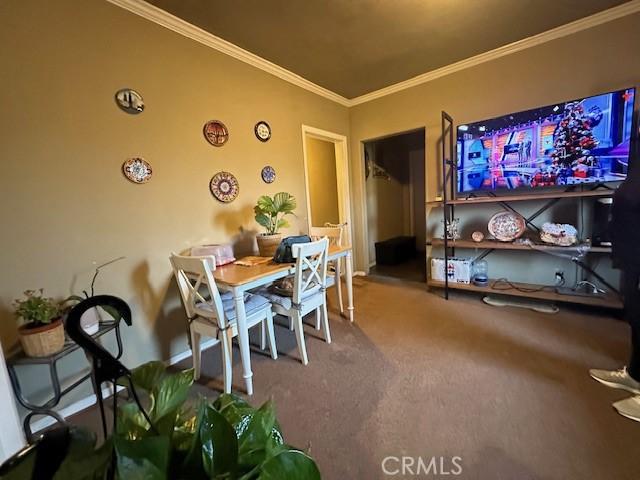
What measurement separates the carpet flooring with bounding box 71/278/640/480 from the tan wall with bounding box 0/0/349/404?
81cm

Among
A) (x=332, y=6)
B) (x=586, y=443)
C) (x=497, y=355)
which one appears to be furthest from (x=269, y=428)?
(x=332, y=6)

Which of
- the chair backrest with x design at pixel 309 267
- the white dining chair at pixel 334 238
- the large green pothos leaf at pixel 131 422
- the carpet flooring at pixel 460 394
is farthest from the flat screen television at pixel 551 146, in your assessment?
the large green pothos leaf at pixel 131 422

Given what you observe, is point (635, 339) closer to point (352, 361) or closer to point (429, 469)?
point (429, 469)

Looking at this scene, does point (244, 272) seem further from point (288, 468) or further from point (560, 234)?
point (560, 234)

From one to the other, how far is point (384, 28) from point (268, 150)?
148 cm

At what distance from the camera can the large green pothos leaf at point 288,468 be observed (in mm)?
395

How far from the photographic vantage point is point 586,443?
1258 millimetres

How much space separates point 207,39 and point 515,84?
2.93m

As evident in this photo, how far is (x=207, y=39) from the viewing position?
2279mm

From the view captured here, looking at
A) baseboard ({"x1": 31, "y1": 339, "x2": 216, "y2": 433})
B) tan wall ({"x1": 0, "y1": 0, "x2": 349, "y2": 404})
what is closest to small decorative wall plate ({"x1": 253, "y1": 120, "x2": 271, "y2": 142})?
tan wall ({"x1": 0, "y1": 0, "x2": 349, "y2": 404})

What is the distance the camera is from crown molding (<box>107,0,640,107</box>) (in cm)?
198

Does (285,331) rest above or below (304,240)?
below

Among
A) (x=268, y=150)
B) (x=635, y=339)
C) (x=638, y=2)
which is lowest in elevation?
(x=635, y=339)

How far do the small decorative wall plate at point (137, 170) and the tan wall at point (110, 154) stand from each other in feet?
0.14
